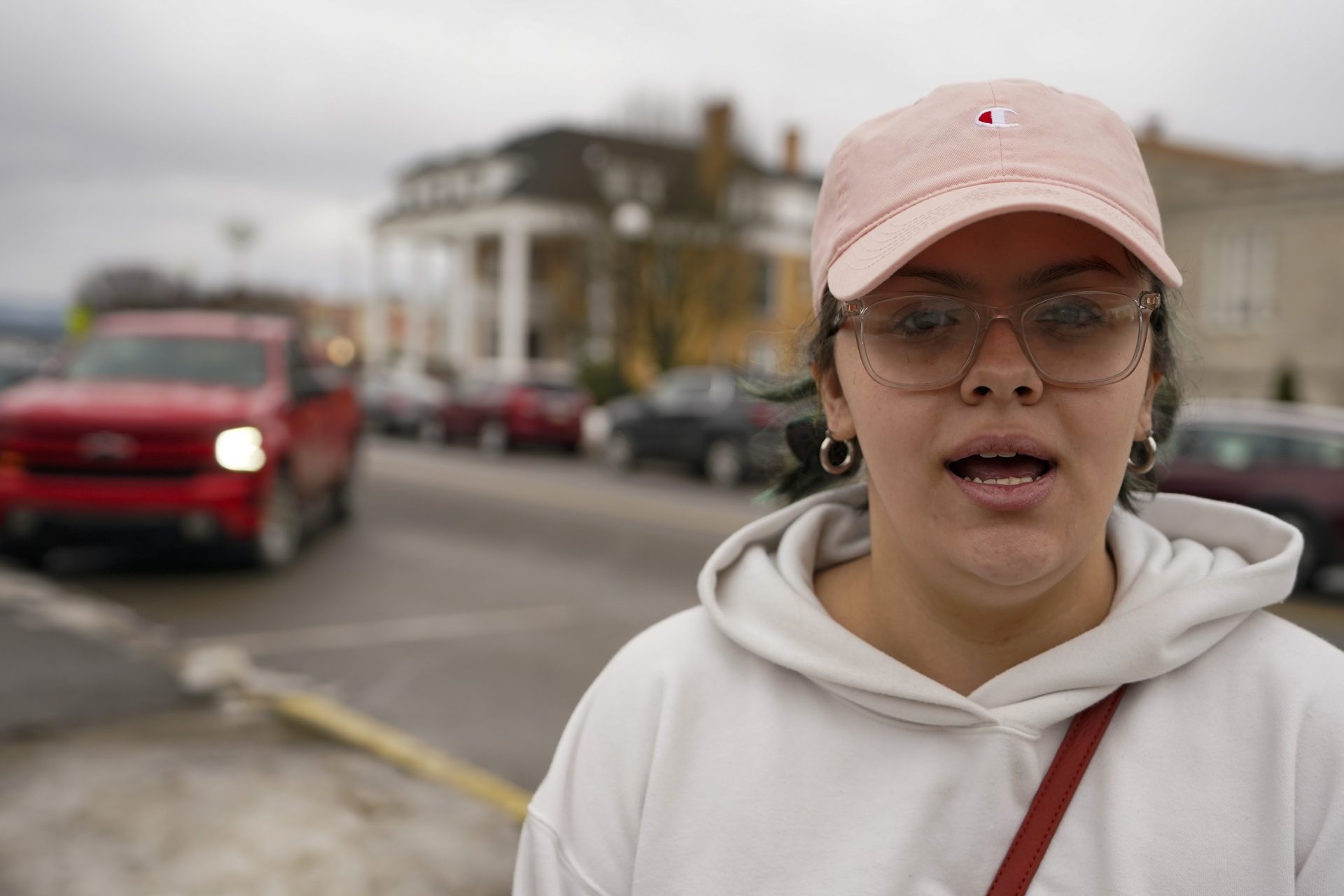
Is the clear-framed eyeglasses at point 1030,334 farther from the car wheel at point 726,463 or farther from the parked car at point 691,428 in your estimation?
the car wheel at point 726,463

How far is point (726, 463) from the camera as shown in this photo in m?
18.7

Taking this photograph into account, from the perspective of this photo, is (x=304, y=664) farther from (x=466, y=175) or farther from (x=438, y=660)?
(x=466, y=175)

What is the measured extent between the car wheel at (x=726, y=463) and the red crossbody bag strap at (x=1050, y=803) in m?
16.7

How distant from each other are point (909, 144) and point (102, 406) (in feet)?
27.3

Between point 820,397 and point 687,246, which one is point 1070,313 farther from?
point 687,246

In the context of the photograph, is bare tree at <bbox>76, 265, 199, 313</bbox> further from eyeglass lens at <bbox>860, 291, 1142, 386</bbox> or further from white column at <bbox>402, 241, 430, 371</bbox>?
eyeglass lens at <bbox>860, 291, 1142, 386</bbox>

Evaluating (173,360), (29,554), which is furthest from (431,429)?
(29,554)

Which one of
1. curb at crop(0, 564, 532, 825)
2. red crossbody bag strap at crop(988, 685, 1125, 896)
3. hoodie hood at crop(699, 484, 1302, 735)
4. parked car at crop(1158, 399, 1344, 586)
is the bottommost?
curb at crop(0, 564, 532, 825)

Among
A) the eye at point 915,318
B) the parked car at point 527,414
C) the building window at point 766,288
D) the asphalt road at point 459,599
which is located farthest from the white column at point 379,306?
the eye at point 915,318

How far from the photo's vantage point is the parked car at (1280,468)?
393 inches

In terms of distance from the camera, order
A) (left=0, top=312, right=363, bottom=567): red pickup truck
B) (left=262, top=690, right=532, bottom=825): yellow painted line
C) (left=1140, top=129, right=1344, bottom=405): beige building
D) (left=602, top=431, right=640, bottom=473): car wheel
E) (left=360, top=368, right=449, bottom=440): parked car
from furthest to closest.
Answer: (left=360, top=368, right=449, bottom=440): parked car < (left=1140, top=129, right=1344, bottom=405): beige building < (left=602, top=431, right=640, bottom=473): car wheel < (left=0, top=312, right=363, bottom=567): red pickup truck < (left=262, top=690, right=532, bottom=825): yellow painted line

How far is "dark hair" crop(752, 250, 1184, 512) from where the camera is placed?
1758mm

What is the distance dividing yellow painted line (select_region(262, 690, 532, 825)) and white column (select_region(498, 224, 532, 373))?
3901 centimetres

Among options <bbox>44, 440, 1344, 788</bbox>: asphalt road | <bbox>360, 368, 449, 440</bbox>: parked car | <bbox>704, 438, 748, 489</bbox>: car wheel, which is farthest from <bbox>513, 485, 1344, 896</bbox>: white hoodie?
<bbox>360, 368, 449, 440</bbox>: parked car
